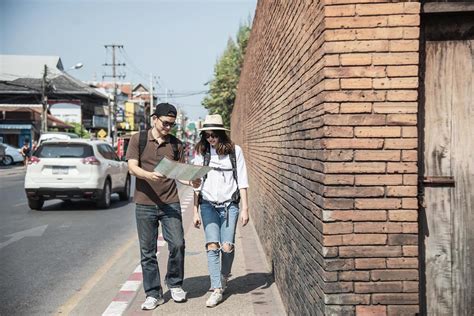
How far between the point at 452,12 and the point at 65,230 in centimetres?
890

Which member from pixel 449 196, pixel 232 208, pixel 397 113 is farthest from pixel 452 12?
pixel 232 208

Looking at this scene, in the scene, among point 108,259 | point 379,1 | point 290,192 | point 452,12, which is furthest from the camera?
point 108,259

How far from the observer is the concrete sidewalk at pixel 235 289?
5.34 meters

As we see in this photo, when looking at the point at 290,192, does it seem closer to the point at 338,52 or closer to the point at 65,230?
the point at 338,52

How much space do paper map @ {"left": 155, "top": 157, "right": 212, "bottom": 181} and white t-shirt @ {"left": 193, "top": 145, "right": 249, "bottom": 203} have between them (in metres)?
0.60

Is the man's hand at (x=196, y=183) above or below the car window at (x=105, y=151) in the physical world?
below

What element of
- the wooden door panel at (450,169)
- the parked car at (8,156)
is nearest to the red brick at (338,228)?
the wooden door panel at (450,169)

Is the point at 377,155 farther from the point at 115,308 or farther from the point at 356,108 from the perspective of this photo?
the point at 115,308

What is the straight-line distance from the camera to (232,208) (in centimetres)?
566

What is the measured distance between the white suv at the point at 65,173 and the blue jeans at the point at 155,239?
29.0 ft

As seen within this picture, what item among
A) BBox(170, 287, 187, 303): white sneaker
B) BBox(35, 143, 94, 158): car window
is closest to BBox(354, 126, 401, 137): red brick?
BBox(170, 287, 187, 303): white sneaker

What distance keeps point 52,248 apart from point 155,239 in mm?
4065

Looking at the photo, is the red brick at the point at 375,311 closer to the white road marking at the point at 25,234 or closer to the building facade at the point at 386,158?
the building facade at the point at 386,158

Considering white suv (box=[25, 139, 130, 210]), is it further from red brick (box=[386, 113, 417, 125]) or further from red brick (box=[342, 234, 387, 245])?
red brick (box=[386, 113, 417, 125])
